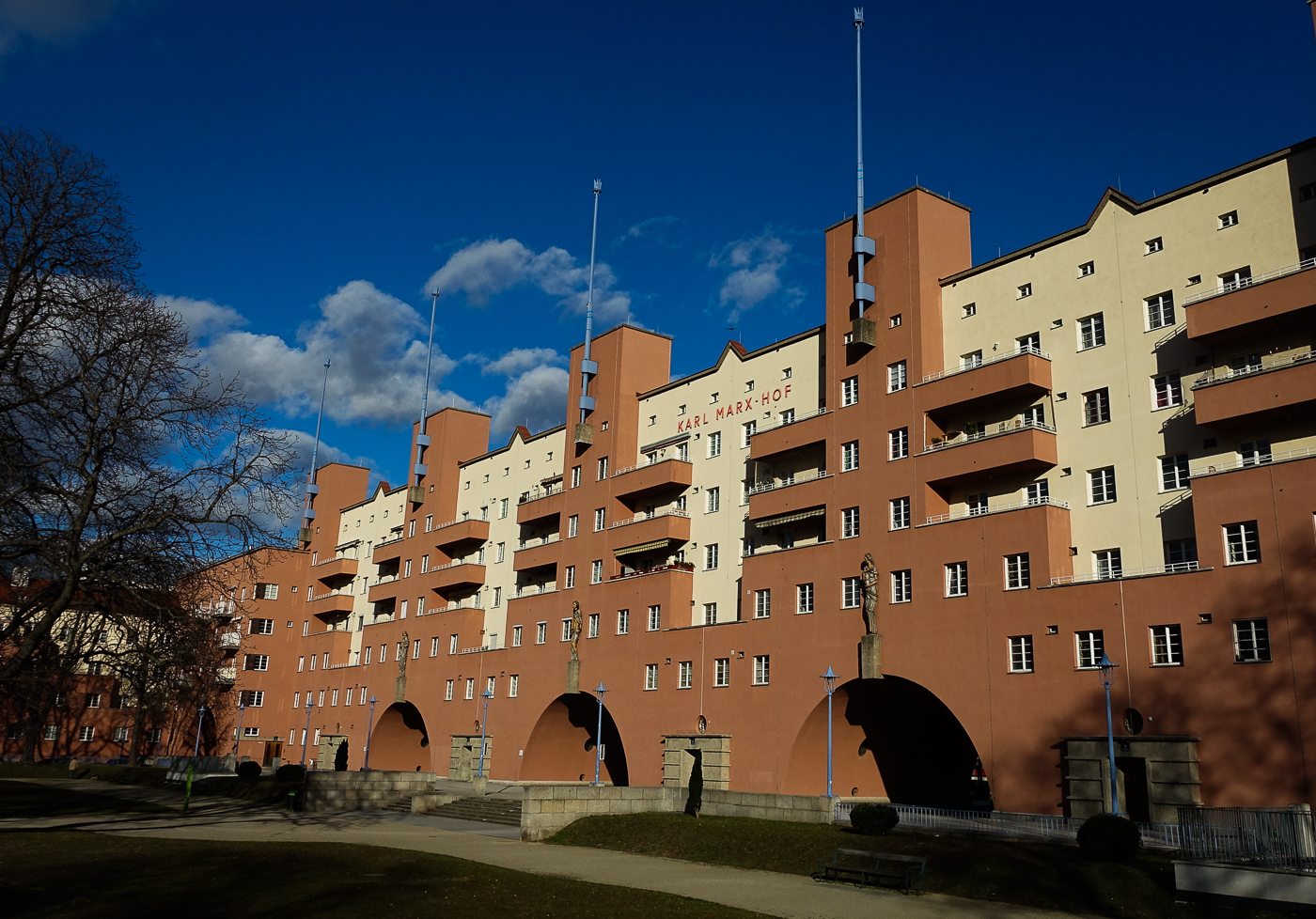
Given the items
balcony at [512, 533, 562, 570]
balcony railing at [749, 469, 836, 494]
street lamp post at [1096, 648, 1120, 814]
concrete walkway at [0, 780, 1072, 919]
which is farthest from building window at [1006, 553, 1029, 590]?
balcony at [512, 533, 562, 570]

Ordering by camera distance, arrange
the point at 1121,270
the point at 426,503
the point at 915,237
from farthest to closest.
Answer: the point at 426,503, the point at 915,237, the point at 1121,270

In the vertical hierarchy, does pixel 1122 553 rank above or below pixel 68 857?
above

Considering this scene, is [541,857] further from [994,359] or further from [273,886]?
[994,359]

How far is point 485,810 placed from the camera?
48750 millimetres

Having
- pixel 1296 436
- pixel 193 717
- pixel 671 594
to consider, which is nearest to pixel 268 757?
pixel 193 717

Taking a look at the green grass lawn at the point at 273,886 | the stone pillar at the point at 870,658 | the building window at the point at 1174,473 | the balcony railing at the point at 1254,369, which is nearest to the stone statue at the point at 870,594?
the stone pillar at the point at 870,658

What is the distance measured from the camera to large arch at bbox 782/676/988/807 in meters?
44.2

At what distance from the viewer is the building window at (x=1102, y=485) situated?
1506 inches

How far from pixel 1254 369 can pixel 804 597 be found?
64.4 ft

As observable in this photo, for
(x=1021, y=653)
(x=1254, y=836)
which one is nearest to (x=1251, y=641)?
(x=1021, y=653)

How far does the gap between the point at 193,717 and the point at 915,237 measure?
73.9 metres

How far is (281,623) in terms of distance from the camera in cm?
9412

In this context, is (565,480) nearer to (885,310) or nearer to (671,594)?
(671,594)

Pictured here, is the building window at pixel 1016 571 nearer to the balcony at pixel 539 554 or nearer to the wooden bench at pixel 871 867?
the wooden bench at pixel 871 867
